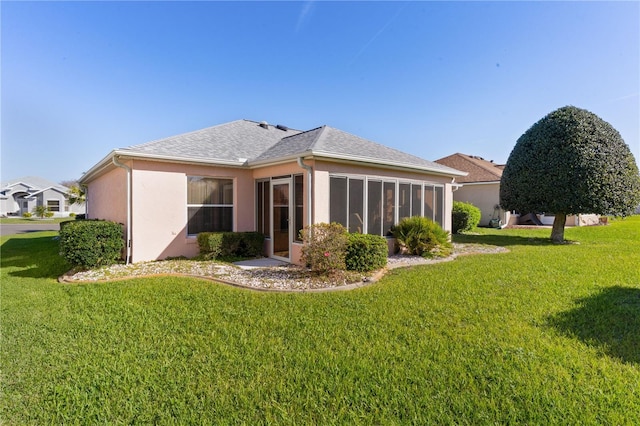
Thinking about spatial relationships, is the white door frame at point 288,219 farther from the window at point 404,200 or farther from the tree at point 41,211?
the tree at point 41,211

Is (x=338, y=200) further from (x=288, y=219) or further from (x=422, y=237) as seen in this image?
(x=422, y=237)

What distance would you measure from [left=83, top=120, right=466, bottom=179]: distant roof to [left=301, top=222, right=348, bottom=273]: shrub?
2.22 meters

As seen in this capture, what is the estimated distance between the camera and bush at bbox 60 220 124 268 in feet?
26.6

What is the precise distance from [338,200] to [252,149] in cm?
477

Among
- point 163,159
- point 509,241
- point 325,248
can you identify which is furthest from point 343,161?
point 509,241

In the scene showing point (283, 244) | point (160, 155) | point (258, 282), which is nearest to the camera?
point (258, 282)

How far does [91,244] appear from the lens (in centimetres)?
828

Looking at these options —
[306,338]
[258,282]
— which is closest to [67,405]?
[306,338]

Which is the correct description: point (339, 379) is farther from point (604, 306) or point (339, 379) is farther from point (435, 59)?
point (435, 59)

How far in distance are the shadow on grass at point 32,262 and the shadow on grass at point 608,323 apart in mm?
11999

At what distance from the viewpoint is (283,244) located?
10.2 m

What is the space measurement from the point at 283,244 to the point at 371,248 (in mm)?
3361

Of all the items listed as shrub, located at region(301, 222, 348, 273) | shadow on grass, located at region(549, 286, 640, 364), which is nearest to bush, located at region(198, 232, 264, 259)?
shrub, located at region(301, 222, 348, 273)

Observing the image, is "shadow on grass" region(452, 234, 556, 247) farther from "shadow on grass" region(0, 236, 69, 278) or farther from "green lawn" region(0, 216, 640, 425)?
"shadow on grass" region(0, 236, 69, 278)
